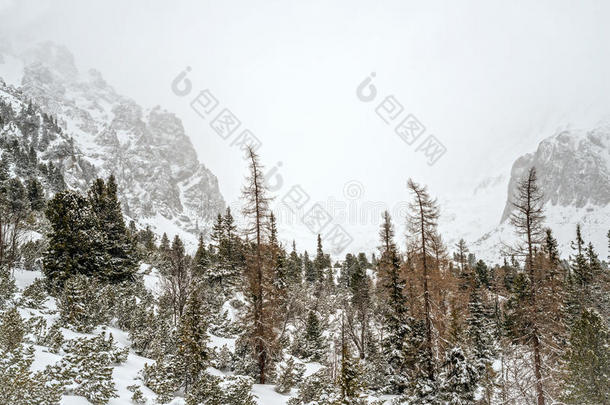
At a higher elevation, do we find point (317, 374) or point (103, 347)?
point (103, 347)

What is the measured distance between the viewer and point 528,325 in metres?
16.5

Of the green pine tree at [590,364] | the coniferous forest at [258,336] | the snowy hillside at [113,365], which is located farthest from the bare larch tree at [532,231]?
the snowy hillside at [113,365]

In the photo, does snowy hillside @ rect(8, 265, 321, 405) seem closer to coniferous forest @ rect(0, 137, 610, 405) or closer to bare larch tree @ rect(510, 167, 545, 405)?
coniferous forest @ rect(0, 137, 610, 405)

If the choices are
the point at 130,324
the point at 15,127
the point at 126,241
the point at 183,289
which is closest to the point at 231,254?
the point at 126,241

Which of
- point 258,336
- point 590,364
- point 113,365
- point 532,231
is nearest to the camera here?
point 113,365

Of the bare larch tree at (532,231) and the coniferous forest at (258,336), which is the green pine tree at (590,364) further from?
the bare larch tree at (532,231)

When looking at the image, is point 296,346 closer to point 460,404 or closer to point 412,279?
point 412,279

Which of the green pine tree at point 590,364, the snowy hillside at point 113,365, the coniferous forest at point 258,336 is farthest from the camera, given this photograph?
the green pine tree at point 590,364

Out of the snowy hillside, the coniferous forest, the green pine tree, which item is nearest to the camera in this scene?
the snowy hillside

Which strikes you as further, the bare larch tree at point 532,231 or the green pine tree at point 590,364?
the green pine tree at point 590,364

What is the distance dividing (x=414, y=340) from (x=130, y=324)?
16.9 meters

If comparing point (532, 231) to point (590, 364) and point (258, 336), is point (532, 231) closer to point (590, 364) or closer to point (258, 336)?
point (590, 364)

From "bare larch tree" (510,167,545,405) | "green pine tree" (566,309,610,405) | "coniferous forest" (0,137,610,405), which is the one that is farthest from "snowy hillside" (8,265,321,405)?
"green pine tree" (566,309,610,405)

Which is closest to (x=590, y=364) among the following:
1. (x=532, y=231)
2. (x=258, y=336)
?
(x=532, y=231)
